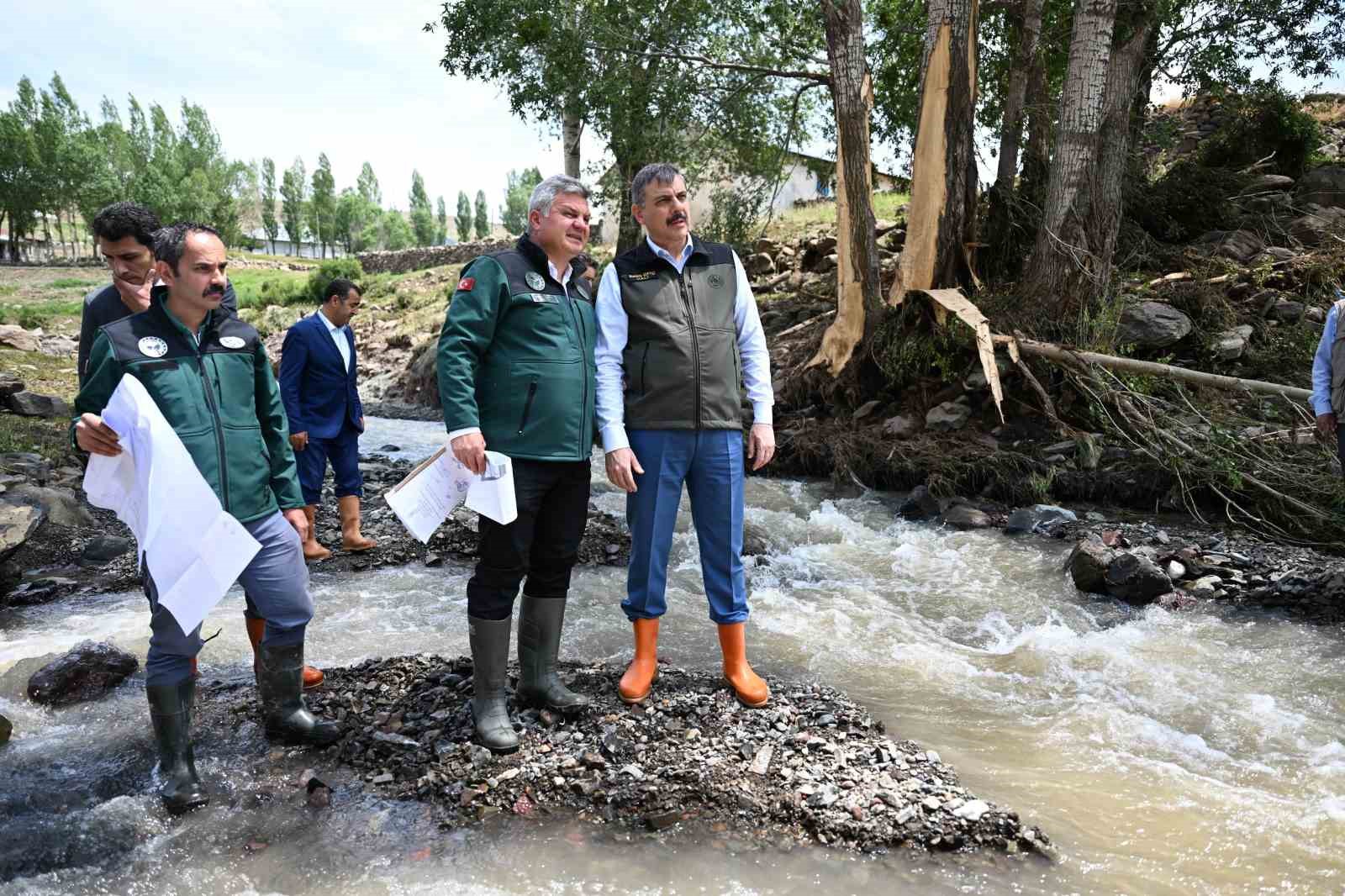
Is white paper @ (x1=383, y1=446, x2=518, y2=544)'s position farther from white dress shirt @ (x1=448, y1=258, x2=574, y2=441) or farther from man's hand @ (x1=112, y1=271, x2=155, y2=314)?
man's hand @ (x1=112, y1=271, x2=155, y2=314)

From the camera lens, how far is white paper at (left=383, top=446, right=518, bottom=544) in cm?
325

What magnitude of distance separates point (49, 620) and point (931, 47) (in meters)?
10.2

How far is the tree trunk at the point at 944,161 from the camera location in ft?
33.2

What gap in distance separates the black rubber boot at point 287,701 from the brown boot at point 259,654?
0.12 meters

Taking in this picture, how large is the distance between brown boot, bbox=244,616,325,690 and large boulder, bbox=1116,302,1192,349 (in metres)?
8.55

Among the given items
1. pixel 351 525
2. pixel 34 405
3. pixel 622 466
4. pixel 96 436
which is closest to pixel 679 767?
pixel 622 466

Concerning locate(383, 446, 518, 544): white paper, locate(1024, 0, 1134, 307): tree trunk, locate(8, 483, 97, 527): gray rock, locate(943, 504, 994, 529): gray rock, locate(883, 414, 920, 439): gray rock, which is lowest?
locate(943, 504, 994, 529): gray rock

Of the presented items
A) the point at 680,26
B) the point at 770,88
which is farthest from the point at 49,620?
the point at 770,88

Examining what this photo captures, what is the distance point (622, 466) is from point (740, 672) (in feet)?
3.69

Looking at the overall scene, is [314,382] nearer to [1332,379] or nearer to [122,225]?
[122,225]

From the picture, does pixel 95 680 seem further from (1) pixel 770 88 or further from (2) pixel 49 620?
(1) pixel 770 88

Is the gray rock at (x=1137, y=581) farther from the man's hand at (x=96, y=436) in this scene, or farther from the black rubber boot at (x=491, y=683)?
the man's hand at (x=96, y=436)

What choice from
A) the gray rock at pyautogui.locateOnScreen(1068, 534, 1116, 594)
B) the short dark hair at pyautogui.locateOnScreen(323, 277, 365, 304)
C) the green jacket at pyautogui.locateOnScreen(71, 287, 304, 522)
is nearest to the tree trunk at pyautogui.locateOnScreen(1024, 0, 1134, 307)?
the gray rock at pyautogui.locateOnScreen(1068, 534, 1116, 594)

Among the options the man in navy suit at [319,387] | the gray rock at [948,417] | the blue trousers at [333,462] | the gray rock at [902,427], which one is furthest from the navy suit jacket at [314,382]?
the gray rock at [948,417]
